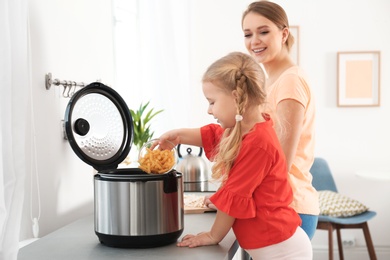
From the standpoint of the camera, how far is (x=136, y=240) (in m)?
1.28

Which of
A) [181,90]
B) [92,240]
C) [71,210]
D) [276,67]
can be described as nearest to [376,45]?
[181,90]

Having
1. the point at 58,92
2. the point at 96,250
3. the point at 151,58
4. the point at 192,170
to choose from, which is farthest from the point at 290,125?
the point at 151,58

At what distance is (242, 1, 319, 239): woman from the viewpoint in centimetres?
153

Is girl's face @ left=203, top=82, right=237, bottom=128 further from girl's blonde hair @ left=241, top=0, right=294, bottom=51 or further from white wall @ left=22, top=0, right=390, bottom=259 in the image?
white wall @ left=22, top=0, right=390, bottom=259

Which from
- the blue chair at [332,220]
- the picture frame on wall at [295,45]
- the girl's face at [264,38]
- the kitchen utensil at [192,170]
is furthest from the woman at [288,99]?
the picture frame on wall at [295,45]

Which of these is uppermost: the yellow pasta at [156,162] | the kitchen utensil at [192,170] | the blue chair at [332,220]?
the yellow pasta at [156,162]

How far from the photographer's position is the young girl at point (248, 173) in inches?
51.4

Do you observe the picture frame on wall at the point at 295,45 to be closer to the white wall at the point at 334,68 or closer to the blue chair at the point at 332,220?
the white wall at the point at 334,68

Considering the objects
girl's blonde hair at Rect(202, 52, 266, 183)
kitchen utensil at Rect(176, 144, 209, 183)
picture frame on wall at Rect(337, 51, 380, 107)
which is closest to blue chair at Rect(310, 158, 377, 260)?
picture frame on wall at Rect(337, 51, 380, 107)

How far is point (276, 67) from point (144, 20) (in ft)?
5.64

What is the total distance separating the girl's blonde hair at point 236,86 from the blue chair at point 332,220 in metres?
2.33

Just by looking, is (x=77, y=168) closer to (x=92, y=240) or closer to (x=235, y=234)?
(x=92, y=240)

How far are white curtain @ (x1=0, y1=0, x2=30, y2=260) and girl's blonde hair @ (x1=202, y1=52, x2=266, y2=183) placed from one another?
0.46 m

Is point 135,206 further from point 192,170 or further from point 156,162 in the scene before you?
point 192,170
